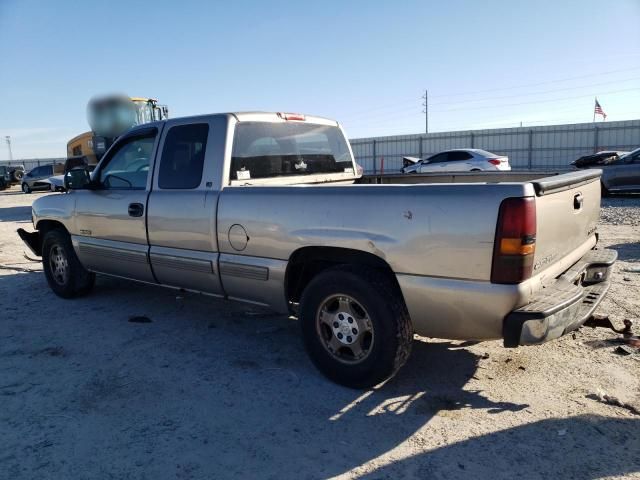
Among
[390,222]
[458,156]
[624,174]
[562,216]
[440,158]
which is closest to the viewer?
[390,222]

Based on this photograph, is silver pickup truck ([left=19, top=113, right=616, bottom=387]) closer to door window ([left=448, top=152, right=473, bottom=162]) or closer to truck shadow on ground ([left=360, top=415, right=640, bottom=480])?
truck shadow on ground ([left=360, top=415, right=640, bottom=480])

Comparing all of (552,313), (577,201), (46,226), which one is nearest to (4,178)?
(46,226)

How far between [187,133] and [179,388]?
7.30ft

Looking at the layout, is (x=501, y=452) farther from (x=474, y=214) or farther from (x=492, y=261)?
(x=474, y=214)

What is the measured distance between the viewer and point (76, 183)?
5414 millimetres

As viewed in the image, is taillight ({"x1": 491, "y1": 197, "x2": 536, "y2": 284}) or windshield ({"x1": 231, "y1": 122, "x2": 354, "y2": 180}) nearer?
taillight ({"x1": 491, "y1": 197, "x2": 536, "y2": 284})

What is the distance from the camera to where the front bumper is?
2.83m

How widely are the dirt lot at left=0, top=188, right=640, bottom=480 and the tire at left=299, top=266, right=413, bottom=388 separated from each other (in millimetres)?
190

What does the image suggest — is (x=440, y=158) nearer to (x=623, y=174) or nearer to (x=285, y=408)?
(x=623, y=174)

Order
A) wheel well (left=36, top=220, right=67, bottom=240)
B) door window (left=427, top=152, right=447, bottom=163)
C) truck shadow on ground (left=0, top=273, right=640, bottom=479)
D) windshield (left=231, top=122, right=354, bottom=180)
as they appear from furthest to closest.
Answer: door window (left=427, top=152, right=447, bottom=163)
wheel well (left=36, top=220, right=67, bottom=240)
windshield (left=231, top=122, right=354, bottom=180)
truck shadow on ground (left=0, top=273, right=640, bottom=479)

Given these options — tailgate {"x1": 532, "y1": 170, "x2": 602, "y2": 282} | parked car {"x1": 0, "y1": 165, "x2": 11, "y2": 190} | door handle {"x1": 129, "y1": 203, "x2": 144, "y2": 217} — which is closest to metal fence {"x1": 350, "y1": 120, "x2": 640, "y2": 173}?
door handle {"x1": 129, "y1": 203, "x2": 144, "y2": 217}

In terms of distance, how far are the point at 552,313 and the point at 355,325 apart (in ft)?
4.13

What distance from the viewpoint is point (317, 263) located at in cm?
392

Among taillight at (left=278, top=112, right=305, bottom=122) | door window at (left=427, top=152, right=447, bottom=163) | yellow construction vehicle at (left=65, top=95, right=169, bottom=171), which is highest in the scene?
yellow construction vehicle at (left=65, top=95, right=169, bottom=171)
